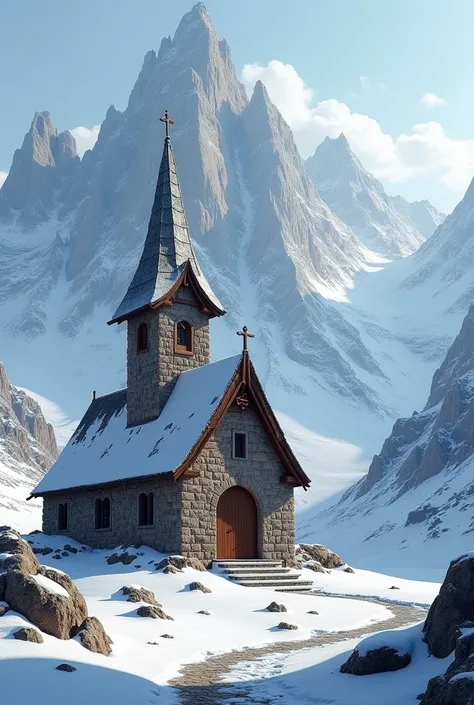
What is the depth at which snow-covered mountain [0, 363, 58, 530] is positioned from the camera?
452ft

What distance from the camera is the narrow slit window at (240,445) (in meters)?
31.3

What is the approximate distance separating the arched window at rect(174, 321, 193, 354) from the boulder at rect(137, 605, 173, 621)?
1685 cm

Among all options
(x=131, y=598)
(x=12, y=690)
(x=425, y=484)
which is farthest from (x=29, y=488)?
(x=12, y=690)

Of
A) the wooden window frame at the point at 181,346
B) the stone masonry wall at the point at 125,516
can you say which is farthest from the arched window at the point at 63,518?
the wooden window frame at the point at 181,346

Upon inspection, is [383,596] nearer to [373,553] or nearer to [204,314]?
[204,314]

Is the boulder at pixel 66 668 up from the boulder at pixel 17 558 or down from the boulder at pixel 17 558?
down

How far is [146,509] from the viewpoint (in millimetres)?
31766

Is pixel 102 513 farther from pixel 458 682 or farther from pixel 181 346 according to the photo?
pixel 458 682

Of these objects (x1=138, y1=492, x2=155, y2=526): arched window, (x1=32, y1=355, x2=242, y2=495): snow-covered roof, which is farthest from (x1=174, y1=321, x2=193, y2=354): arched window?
(x1=138, y1=492, x2=155, y2=526): arched window

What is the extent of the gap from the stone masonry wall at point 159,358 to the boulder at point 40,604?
19.6 m

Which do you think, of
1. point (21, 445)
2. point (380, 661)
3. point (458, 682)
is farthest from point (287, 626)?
point (21, 445)

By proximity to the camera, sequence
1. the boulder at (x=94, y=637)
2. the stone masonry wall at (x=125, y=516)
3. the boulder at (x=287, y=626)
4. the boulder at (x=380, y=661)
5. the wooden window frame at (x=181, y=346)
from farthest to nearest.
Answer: the wooden window frame at (x=181, y=346)
the stone masonry wall at (x=125, y=516)
the boulder at (x=287, y=626)
the boulder at (x=94, y=637)
the boulder at (x=380, y=661)

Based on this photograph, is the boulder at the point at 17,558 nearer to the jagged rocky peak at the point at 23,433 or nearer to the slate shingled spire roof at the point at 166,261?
the slate shingled spire roof at the point at 166,261

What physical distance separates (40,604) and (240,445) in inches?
679
